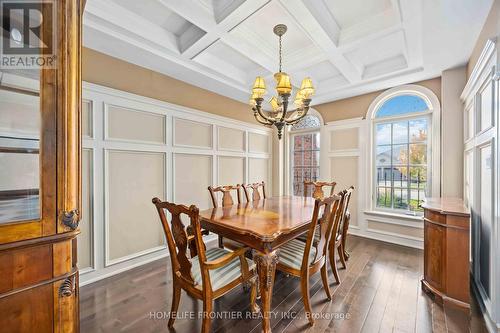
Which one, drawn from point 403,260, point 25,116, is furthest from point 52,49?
point 403,260

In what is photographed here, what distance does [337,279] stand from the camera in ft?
7.55

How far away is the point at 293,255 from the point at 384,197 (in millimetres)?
2759

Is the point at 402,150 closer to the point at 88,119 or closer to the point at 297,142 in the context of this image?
the point at 297,142

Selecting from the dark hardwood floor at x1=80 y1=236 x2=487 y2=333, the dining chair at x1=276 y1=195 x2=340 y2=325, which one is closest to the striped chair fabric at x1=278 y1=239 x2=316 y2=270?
the dining chair at x1=276 y1=195 x2=340 y2=325

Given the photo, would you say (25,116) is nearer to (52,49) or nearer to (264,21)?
(52,49)

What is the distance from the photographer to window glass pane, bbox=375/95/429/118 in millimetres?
3439

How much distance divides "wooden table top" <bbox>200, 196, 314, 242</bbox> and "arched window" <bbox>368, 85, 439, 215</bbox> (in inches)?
84.4

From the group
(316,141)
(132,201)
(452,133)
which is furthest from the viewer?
(316,141)

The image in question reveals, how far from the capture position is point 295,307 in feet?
6.35

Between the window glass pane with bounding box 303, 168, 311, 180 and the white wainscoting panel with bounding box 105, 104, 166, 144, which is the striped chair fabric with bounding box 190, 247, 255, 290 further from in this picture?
the window glass pane with bounding box 303, 168, 311, 180

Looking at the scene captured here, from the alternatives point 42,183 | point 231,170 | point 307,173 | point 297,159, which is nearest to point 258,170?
point 231,170

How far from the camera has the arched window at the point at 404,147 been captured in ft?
11.0

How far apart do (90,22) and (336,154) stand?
161 inches

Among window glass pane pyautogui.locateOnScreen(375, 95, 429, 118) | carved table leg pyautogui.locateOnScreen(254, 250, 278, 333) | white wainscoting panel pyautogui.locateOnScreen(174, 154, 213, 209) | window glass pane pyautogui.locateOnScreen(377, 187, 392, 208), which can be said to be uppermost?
window glass pane pyautogui.locateOnScreen(375, 95, 429, 118)
